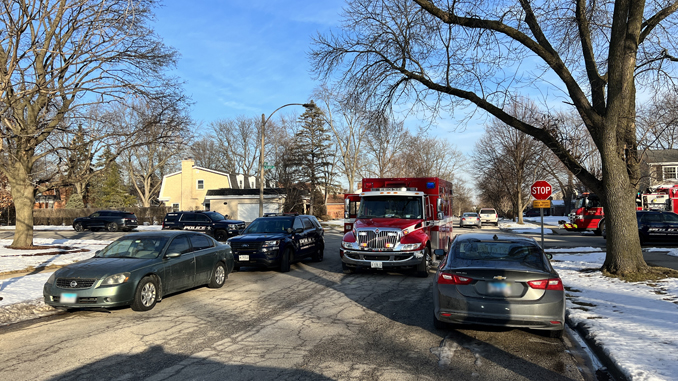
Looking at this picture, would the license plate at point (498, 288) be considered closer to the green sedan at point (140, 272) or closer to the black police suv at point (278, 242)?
the green sedan at point (140, 272)

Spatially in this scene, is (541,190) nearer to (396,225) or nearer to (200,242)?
(396,225)

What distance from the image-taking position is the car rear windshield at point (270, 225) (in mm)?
14547

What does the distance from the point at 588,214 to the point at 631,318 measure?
87.1 feet

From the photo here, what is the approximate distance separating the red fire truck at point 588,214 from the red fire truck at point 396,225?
1829 cm

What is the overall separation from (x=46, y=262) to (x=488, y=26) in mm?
14480

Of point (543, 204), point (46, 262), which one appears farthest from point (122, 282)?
point (543, 204)

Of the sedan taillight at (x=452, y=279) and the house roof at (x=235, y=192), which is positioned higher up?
the house roof at (x=235, y=192)

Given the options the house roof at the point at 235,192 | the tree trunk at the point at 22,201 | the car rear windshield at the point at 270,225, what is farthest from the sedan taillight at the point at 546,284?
the house roof at the point at 235,192

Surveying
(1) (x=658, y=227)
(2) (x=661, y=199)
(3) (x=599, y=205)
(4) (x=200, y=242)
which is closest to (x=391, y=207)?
(4) (x=200, y=242)

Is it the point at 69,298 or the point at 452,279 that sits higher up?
the point at 452,279

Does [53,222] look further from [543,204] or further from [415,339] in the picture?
[415,339]

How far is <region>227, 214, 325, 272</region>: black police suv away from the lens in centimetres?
1307

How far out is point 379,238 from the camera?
1212cm

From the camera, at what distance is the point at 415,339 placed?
6.51m
